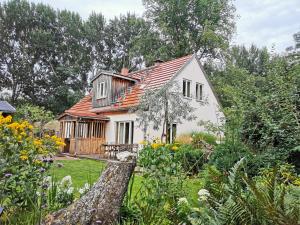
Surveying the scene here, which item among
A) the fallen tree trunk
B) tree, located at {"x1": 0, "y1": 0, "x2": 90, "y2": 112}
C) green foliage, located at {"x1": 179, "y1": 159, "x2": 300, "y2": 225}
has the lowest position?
the fallen tree trunk

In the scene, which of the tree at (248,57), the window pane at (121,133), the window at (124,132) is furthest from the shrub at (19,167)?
the tree at (248,57)

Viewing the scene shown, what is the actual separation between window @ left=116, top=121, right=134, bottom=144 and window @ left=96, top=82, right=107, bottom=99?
251cm

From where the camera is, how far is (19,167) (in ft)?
12.7

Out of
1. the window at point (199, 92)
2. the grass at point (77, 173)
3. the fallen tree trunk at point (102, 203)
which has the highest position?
the window at point (199, 92)

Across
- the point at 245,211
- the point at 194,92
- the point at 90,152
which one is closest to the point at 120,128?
the point at 90,152

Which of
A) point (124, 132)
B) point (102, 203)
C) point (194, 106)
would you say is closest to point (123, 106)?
point (124, 132)

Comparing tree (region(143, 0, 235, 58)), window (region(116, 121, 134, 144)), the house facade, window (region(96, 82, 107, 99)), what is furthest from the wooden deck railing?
tree (region(143, 0, 235, 58))

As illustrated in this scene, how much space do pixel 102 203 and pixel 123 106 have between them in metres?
15.0

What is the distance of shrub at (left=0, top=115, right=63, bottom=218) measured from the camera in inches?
135

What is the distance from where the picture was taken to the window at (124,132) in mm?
18203

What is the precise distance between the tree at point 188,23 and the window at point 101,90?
1155 centimetres

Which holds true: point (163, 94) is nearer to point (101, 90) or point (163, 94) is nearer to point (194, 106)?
point (194, 106)

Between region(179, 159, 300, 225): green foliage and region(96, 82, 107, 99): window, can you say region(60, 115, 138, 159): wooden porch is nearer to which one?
region(96, 82, 107, 99): window

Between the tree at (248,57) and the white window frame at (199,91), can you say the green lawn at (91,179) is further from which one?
the tree at (248,57)
